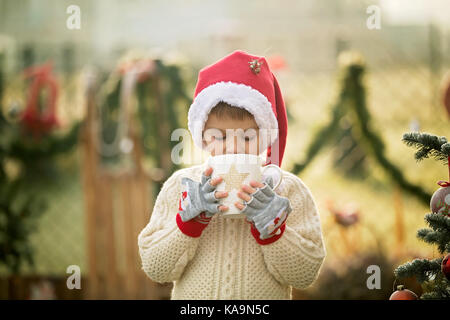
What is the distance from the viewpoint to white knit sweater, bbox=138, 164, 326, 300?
1.56m

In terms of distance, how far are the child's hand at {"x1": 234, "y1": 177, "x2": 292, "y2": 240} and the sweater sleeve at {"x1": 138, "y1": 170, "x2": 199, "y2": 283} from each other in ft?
0.72

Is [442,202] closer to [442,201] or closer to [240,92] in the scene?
[442,201]

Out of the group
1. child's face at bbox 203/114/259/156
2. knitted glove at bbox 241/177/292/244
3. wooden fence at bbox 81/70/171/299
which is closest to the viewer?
knitted glove at bbox 241/177/292/244

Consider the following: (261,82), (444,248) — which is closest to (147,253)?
(261,82)

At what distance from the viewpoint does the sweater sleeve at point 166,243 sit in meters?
1.56

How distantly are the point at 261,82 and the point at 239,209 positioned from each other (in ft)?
1.38

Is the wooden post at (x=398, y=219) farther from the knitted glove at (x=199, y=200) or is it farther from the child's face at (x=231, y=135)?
the knitted glove at (x=199, y=200)

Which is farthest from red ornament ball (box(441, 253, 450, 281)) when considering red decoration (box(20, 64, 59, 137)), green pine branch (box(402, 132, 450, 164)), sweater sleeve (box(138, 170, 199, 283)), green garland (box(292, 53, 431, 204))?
red decoration (box(20, 64, 59, 137))

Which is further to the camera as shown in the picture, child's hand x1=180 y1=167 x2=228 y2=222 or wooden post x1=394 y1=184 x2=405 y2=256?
wooden post x1=394 y1=184 x2=405 y2=256

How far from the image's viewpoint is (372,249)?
3.80m

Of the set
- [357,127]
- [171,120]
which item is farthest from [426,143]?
[171,120]

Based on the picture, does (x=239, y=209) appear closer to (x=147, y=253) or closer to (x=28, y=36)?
(x=147, y=253)

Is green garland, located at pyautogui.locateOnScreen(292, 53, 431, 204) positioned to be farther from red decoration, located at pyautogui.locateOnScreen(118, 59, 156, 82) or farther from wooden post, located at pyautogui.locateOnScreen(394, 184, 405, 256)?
red decoration, located at pyautogui.locateOnScreen(118, 59, 156, 82)

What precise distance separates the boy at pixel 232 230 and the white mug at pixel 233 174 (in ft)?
0.22
